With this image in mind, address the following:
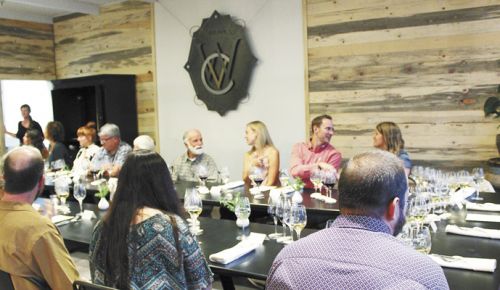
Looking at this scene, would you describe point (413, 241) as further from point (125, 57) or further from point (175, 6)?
point (125, 57)

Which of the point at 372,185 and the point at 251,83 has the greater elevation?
the point at 251,83

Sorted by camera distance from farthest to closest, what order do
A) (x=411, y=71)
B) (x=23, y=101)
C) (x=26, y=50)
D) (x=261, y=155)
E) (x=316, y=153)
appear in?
1. (x=26, y=50)
2. (x=23, y=101)
3. (x=411, y=71)
4. (x=261, y=155)
5. (x=316, y=153)

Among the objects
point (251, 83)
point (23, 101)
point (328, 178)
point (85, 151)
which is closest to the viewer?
point (328, 178)

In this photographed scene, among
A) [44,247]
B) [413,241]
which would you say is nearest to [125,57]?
[44,247]

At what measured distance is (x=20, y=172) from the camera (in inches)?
81.7

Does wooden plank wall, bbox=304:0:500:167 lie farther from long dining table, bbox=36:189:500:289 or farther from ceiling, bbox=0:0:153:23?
ceiling, bbox=0:0:153:23

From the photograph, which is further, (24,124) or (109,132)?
(24,124)

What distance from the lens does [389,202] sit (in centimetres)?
132

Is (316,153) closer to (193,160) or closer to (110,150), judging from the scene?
(193,160)

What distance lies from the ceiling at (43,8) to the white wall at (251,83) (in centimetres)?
104

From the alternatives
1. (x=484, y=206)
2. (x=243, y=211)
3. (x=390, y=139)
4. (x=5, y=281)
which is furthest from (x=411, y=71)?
(x=5, y=281)

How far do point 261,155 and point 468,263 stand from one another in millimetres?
2679

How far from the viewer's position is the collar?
127 centimetres

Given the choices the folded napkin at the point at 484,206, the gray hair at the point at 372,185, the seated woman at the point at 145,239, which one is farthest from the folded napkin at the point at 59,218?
the folded napkin at the point at 484,206
